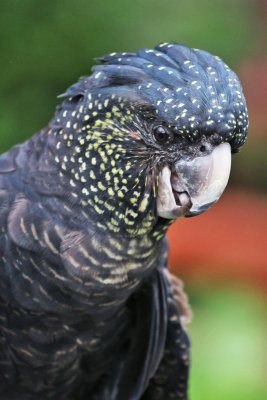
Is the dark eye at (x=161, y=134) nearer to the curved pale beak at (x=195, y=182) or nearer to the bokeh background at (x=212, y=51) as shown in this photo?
the curved pale beak at (x=195, y=182)

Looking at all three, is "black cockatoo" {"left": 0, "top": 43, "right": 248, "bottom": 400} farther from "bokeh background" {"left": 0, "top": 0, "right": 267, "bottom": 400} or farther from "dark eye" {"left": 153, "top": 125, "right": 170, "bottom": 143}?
"bokeh background" {"left": 0, "top": 0, "right": 267, "bottom": 400}

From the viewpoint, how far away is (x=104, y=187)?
2.28 m

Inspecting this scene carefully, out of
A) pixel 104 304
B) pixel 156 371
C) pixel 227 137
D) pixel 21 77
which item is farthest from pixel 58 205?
pixel 21 77

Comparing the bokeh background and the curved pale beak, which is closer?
the curved pale beak

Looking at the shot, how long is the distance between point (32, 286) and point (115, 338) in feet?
2.06

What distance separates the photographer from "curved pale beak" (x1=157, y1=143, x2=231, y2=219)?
220cm

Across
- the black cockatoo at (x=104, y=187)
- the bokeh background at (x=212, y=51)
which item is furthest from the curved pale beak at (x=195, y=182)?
the bokeh background at (x=212, y=51)

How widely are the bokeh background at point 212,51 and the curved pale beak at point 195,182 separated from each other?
2706 mm

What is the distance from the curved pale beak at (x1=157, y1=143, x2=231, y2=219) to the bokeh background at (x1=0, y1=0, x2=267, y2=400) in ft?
8.88

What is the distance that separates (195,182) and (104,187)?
335mm

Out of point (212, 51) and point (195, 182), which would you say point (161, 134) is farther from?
point (212, 51)

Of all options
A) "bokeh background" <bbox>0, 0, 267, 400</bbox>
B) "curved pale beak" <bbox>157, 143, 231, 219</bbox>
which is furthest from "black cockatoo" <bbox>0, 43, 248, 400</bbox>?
"bokeh background" <bbox>0, 0, 267, 400</bbox>

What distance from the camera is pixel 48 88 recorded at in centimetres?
488

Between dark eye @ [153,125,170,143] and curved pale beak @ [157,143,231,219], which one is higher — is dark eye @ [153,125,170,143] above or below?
above
